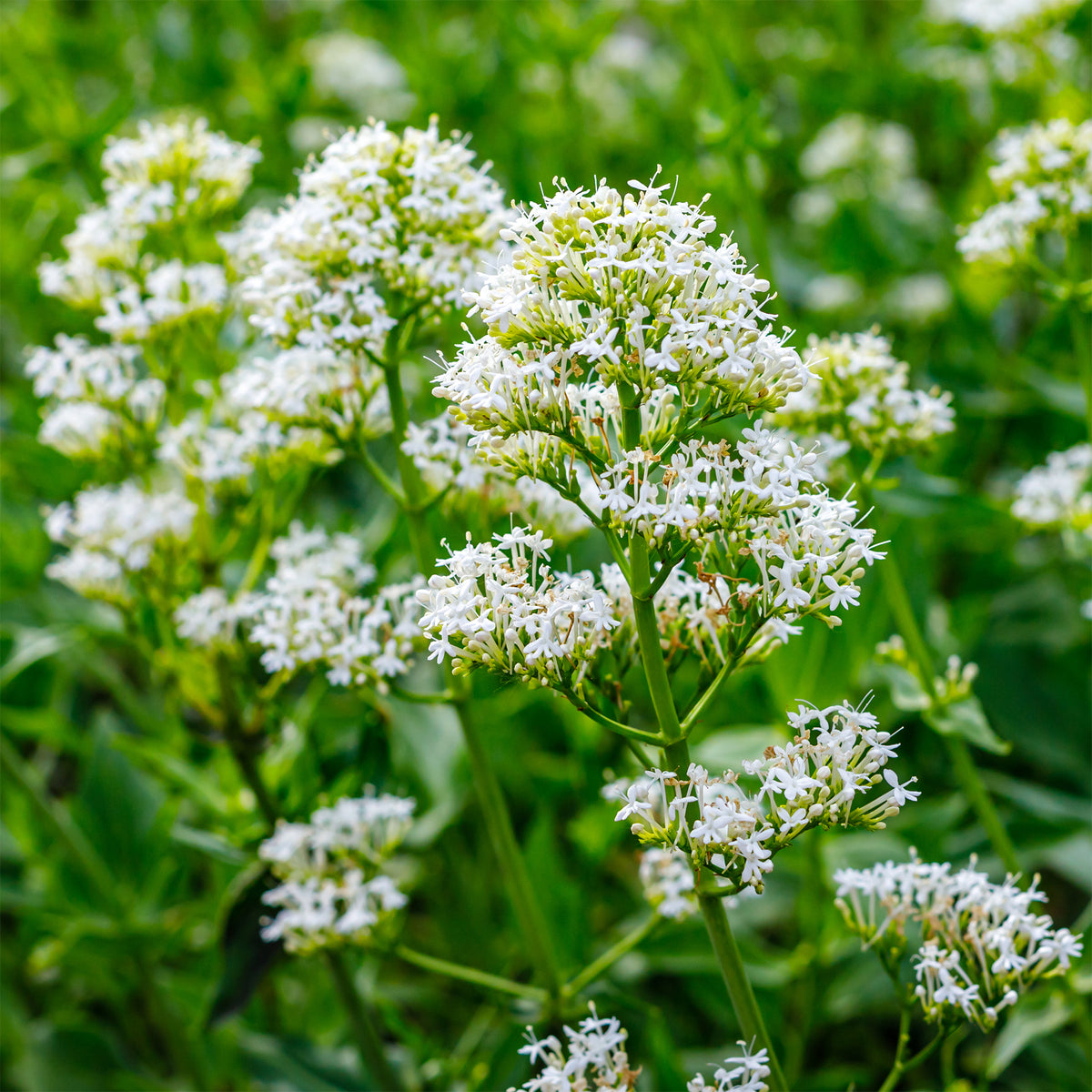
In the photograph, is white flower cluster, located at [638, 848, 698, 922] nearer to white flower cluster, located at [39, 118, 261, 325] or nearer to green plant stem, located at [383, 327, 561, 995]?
green plant stem, located at [383, 327, 561, 995]

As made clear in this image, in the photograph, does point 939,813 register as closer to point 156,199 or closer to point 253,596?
point 253,596

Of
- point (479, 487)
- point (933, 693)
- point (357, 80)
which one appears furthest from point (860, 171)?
point (479, 487)

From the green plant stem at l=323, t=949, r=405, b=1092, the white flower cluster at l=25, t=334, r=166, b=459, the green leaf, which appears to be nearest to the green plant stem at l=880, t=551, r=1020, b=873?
the green leaf

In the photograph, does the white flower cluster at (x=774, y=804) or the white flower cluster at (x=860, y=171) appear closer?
the white flower cluster at (x=774, y=804)

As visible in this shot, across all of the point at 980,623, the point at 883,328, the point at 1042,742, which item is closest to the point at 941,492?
the point at 980,623

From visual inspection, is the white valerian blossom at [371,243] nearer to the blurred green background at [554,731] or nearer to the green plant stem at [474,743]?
the green plant stem at [474,743]

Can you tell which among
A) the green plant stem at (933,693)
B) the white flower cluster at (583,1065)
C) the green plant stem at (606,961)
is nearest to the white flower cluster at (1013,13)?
the green plant stem at (933,693)
